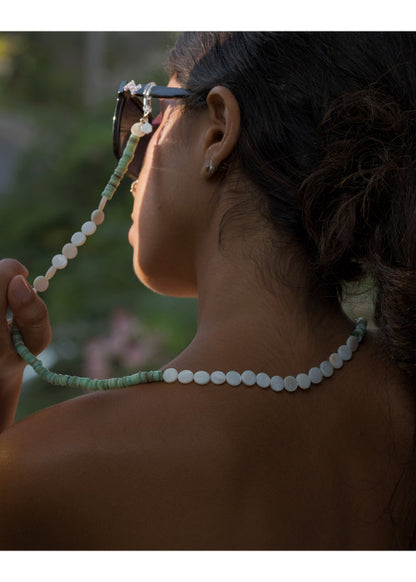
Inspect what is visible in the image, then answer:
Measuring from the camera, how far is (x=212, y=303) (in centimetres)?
142

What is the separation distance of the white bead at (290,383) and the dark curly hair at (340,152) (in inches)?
9.2

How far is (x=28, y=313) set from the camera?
1429 millimetres

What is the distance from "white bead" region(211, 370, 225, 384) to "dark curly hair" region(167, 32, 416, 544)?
305 mm

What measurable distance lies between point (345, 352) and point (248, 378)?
0.24 metres

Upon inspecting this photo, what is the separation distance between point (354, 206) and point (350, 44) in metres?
0.37

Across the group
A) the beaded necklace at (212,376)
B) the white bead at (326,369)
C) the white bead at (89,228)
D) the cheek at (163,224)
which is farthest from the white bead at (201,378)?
the white bead at (89,228)

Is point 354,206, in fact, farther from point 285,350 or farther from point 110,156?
point 110,156

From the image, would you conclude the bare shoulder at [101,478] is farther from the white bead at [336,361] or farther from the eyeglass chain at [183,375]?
the white bead at [336,361]

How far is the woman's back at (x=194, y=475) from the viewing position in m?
1.17

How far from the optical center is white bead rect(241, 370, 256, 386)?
4.16ft

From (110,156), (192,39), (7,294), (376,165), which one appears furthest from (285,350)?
(110,156)

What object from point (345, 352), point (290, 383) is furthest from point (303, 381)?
point (345, 352)

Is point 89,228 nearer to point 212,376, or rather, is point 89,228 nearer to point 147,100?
point 147,100

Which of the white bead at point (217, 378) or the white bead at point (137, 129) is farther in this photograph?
the white bead at point (137, 129)
